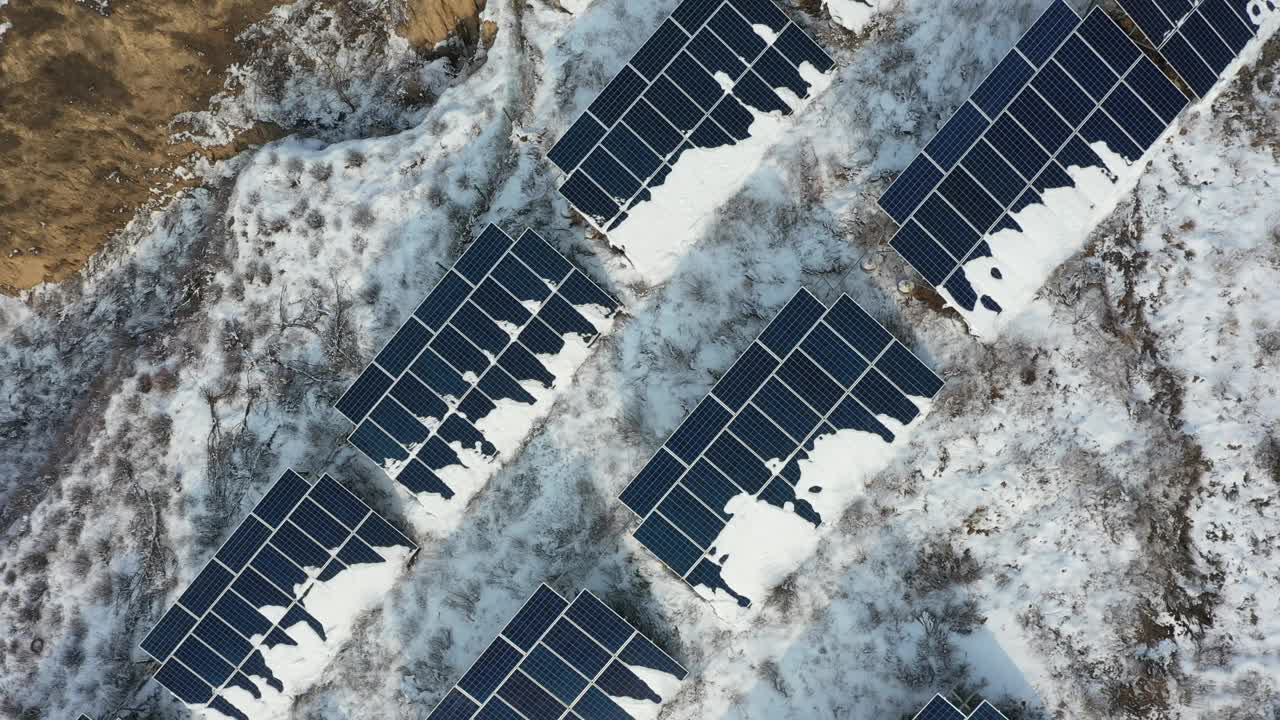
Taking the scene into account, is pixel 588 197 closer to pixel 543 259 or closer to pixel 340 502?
pixel 543 259

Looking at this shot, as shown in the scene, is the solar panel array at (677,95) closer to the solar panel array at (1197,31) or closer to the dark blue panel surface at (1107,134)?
the dark blue panel surface at (1107,134)

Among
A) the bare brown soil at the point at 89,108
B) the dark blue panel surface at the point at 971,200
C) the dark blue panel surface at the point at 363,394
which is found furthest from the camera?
the bare brown soil at the point at 89,108

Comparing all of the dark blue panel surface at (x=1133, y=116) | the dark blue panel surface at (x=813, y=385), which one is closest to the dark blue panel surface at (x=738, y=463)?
the dark blue panel surface at (x=813, y=385)

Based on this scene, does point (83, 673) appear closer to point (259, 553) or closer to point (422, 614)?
point (259, 553)

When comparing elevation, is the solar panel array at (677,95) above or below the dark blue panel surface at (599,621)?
above

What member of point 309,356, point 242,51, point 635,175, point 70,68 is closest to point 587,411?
point 635,175
